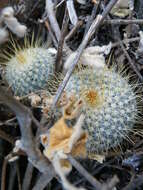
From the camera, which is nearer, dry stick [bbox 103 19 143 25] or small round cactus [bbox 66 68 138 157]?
small round cactus [bbox 66 68 138 157]

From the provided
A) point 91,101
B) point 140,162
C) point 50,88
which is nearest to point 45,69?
point 50,88

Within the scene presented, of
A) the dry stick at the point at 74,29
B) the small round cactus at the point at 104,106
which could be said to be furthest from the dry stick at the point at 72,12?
the small round cactus at the point at 104,106

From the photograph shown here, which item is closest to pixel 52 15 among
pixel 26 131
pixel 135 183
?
pixel 26 131

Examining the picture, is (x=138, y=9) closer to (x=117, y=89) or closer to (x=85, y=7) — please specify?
(x=85, y=7)

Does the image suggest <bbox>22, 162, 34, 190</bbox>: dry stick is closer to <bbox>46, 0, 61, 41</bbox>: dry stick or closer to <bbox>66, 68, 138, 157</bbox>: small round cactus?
<bbox>66, 68, 138, 157</bbox>: small round cactus

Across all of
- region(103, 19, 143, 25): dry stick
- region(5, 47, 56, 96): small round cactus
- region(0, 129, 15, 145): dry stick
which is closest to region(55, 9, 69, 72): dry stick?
region(5, 47, 56, 96): small round cactus

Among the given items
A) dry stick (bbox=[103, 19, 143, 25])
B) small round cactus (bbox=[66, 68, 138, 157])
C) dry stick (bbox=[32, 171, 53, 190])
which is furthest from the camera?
dry stick (bbox=[103, 19, 143, 25])

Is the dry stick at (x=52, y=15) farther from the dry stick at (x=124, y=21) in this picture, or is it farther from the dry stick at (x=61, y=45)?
the dry stick at (x=124, y=21)
